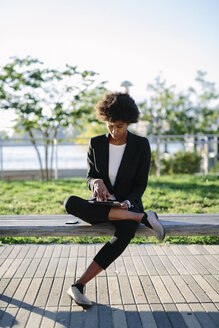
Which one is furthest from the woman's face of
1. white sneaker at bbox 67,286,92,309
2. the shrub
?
the shrub

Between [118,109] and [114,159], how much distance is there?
19.3 inches

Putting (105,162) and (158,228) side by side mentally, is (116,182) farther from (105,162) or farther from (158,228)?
(158,228)

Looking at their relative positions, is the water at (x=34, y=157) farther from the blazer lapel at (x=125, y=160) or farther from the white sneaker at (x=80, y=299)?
the white sneaker at (x=80, y=299)

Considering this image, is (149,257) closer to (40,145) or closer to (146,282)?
(146,282)

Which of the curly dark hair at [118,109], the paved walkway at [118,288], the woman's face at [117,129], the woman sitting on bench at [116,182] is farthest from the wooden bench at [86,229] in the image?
the curly dark hair at [118,109]

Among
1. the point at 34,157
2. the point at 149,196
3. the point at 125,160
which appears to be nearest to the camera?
the point at 125,160

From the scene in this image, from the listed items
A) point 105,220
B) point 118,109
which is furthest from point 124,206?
point 118,109

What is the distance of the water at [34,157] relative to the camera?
9.91 meters

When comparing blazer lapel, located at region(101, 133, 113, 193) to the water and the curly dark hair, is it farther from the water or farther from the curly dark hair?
the water

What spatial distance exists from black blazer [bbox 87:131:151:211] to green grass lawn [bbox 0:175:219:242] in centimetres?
151

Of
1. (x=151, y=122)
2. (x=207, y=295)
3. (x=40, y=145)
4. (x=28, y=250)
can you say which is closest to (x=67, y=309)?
(x=207, y=295)

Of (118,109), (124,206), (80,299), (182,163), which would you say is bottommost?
(182,163)

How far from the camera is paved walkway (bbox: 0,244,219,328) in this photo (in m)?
2.57

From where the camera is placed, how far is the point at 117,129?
2.95 metres
